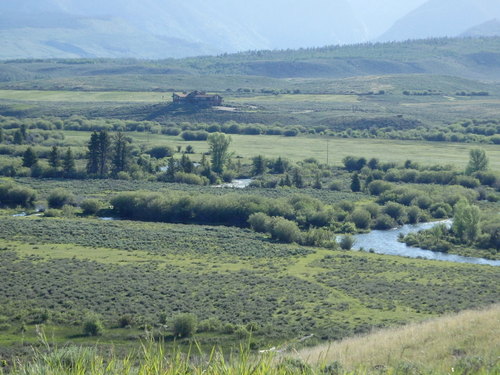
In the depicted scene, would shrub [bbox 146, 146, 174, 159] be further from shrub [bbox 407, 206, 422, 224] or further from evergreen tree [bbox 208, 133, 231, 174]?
shrub [bbox 407, 206, 422, 224]

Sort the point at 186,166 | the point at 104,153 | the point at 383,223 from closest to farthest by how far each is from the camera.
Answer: the point at 383,223 < the point at 186,166 < the point at 104,153

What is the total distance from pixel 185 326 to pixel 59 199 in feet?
117

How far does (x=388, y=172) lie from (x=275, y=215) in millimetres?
23574

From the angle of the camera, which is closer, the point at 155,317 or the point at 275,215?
the point at 155,317

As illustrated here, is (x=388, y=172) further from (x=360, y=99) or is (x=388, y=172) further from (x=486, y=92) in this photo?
(x=486, y=92)

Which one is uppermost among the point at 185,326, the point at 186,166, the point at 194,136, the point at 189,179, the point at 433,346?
the point at 433,346

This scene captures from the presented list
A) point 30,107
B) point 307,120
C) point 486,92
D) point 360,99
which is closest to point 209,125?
point 307,120

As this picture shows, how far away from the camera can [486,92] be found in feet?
625

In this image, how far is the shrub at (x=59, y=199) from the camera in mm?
65438

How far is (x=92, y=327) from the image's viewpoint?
32.5 meters

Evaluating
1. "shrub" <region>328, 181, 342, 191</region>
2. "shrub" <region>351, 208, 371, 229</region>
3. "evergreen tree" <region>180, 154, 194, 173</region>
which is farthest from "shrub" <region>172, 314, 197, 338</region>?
"evergreen tree" <region>180, 154, 194, 173</region>

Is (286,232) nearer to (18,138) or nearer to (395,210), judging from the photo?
(395,210)

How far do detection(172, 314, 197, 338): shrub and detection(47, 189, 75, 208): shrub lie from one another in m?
34.8

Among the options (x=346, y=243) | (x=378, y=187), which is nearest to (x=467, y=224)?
(x=346, y=243)
